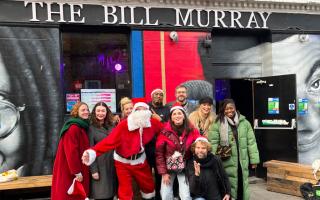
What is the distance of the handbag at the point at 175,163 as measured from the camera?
458cm

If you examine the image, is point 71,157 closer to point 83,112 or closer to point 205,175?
point 83,112

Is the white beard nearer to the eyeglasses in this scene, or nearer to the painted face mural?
the eyeglasses

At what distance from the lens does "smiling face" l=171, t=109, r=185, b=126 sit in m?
4.66

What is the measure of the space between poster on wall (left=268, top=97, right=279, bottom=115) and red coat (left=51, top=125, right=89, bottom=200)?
4.99m

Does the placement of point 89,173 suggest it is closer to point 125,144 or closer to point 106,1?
point 125,144

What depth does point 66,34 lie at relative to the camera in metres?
7.88

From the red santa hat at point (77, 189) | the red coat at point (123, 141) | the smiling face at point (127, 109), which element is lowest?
the red santa hat at point (77, 189)

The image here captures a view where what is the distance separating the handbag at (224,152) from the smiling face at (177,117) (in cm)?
94

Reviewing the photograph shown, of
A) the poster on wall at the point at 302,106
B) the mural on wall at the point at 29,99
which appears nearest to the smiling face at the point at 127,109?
→ the mural on wall at the point at 29,99

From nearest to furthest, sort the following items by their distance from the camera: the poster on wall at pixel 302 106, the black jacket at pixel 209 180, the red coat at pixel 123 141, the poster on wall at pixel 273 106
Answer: the red coat at pixel 123 141
the black jacket at pixel 209 180
the poster on wall at pixel 273 106
the poster on wall at pixel 302 106

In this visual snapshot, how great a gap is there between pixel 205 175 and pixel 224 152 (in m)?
0.80

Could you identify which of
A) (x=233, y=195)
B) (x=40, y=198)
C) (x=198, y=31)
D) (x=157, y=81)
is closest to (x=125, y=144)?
(x=233, y=195)

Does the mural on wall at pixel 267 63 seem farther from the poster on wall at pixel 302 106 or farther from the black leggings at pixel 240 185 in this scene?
the black leggings at pixel 240 185

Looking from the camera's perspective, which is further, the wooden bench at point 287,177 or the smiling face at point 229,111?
the wooden bench at point 287,177
